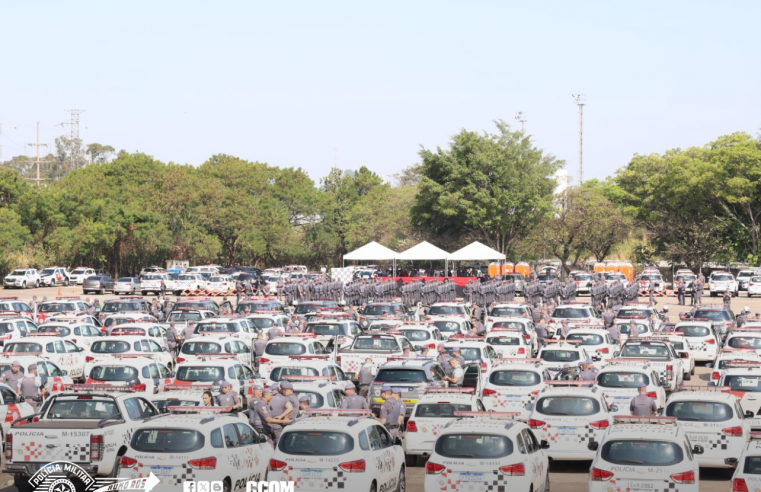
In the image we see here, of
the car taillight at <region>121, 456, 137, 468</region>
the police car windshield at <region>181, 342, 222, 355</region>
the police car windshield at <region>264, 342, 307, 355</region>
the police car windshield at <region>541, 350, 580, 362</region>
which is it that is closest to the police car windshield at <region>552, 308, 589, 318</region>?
the police car windshield at <region>541, 350, 580, 362</region>

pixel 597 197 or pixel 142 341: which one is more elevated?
pixel 597 197

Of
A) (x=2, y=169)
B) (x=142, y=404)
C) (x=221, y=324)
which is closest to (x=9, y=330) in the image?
(x=221, y=324)

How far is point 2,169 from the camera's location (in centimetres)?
7431

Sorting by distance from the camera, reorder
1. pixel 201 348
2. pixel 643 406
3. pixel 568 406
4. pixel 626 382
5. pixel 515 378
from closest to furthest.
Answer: pixel 568 406
pixel 643 406
pixel 626 382
pixel 515 378
pixel 201 348

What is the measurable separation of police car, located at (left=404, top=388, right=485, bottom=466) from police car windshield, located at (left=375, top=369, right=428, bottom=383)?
2.74 m

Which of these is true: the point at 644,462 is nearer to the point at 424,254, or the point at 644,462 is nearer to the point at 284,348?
the point at 284,348

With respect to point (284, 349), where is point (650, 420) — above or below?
below

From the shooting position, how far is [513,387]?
780 inches

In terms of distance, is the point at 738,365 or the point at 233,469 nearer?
the point at 233,469

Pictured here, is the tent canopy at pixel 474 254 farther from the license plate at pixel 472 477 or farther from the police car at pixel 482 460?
the license plate at pixel 472 477

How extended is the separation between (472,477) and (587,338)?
1523cm

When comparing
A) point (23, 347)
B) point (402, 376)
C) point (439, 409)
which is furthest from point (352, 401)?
point (23, 347)

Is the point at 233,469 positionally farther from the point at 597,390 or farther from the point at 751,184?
the point at 751,184

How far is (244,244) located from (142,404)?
75.6m
